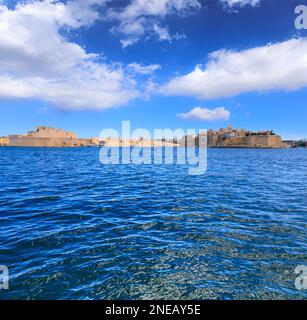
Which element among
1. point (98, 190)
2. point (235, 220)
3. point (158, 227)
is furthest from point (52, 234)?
point (98, 190)

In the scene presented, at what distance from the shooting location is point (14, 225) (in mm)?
11211

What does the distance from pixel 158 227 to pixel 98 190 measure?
10744 mm

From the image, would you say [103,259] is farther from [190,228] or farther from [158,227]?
[190,228]

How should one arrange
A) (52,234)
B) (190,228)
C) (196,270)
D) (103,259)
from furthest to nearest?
1. (190,228)
2. (52,234)
3. (103,259)
4. (196,270)

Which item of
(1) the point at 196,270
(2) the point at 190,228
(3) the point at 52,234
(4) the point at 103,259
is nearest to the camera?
(1) the point at 196,270

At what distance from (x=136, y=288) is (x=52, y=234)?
17.3ft
